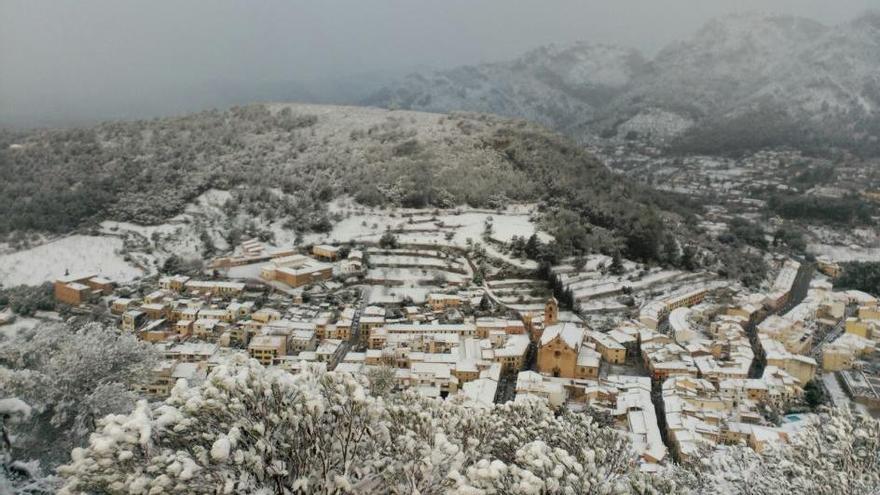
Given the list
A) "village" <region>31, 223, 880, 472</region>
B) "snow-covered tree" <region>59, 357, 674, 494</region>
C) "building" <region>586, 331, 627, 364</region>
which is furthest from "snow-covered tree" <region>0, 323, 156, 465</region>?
"building" <region>586, 331, 627, 364</region>

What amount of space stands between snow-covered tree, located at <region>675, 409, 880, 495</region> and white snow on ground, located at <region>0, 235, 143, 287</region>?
23.3 m

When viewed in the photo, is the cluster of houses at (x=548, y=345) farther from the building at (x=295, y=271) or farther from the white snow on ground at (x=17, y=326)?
the white snow on ground at (x=17, y=326)

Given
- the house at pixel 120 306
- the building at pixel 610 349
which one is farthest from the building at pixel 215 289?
the building at pixel 610 349

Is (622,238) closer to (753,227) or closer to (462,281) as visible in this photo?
(462,281)

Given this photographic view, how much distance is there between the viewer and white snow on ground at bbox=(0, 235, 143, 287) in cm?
2475

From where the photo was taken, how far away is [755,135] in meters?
72.8

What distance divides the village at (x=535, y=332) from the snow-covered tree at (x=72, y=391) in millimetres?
2666

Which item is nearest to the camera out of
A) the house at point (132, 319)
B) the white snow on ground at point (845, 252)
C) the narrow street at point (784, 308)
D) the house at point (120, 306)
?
the narrow street at point (784, 308)

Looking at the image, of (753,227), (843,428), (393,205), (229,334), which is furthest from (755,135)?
(843,428)

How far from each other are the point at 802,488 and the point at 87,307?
72.3 feet

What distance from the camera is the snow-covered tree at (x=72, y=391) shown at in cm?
938

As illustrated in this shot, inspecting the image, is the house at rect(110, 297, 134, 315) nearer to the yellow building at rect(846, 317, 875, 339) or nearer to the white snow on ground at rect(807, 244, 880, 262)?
the yellow building at rect(846, 317, 875, 339)

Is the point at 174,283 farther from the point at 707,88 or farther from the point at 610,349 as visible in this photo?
the point at 707,88

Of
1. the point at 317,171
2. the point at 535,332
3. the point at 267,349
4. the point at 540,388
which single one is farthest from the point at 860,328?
the point at 317,171
